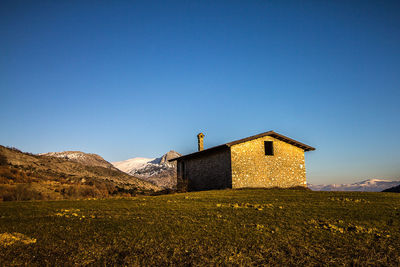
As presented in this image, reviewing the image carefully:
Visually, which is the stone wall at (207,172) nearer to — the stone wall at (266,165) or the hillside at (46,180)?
the stone wall at (266,165)

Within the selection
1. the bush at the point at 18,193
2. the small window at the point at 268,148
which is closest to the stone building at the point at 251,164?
the small window at the point at 268,148

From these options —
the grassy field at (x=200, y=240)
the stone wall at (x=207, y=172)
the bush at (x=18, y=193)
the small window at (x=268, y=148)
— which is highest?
the small window at (x=268, y=148)

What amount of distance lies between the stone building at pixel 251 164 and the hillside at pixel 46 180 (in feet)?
29.1

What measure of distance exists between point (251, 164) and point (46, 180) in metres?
21.0

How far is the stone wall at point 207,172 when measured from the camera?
74.5 feet

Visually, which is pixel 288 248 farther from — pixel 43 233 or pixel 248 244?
pixel 43 233

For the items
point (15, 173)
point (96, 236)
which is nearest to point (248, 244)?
point (96, 236)

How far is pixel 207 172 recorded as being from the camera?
25281 mm

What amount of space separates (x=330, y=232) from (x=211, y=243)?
300cm

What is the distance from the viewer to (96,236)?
5.62m

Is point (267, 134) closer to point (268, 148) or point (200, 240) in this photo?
point (268, 148)

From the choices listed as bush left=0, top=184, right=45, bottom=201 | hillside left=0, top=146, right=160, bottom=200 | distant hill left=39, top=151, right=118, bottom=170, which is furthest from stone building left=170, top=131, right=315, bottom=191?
distant hill left=39, top=151, right=118, bottom=170

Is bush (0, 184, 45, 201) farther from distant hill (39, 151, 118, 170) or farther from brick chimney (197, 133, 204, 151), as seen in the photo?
distant hill (39, 151, 118, 170)

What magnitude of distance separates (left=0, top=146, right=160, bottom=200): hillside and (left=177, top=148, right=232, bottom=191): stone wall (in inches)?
265
